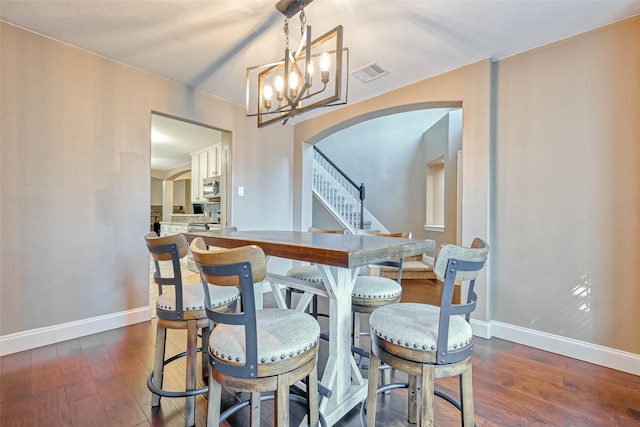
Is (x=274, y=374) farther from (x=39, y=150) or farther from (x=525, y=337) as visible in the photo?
(x=39, y=150)

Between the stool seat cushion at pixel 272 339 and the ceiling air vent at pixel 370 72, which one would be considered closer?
the stool seat cushion at pixel 272 339

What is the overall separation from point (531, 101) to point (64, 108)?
13.3 ft

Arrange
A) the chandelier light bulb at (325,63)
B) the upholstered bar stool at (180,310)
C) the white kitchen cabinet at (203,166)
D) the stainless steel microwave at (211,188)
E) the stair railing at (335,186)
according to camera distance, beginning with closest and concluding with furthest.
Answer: the upholstered bar stool at (180,310) < the chandelier light bulb at (325,63) < the stainless steel microwave at (211,188) < the white kitchen cabinet at (203,166) < the stair railing at (335,186)

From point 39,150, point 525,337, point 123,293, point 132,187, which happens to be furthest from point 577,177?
point 39,150

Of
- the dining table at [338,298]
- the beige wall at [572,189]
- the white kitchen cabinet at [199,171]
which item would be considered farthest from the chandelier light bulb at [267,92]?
the white kitchen cabinet at [199,171]

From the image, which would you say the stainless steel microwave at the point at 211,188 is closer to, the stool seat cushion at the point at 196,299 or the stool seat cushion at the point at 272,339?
the stool seat cushion at the point at 196,299

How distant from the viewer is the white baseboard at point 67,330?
2184 millimetres

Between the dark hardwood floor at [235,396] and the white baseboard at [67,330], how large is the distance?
0.08 metres

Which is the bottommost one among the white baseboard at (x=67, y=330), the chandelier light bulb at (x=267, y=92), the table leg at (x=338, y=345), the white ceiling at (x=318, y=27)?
the white baseboard at (x=67, y=330)

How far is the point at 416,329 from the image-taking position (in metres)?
1.12

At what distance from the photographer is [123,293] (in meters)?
2.76

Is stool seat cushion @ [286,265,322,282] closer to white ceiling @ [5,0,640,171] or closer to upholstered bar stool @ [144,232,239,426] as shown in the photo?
upholstered bar stool @ [144,232,239,426]

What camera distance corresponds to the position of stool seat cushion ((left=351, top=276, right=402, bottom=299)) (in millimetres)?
1682

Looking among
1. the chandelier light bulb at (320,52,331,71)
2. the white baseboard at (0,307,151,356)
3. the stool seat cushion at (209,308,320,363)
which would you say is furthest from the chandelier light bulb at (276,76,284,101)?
the white baseboard at (0,307,151,356)
